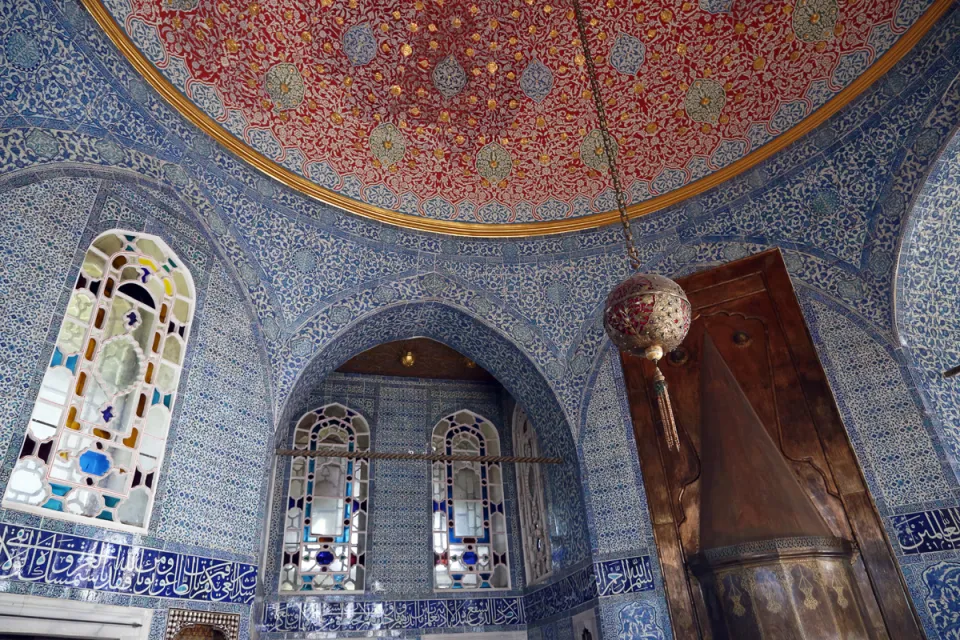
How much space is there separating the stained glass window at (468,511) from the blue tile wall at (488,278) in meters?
0.91

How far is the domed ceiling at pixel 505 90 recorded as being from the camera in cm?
466

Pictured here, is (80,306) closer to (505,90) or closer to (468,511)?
(505,90)

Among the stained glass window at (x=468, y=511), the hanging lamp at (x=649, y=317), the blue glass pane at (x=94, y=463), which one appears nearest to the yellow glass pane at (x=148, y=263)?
the blue glass pane at (x=94, y=463)

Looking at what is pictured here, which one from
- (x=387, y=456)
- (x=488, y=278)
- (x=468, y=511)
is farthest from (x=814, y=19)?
(x=468, y=511)

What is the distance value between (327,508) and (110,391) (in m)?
2.74

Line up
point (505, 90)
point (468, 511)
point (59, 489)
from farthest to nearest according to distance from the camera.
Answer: point (468, 511) < point (505, 90) < point (59, 489)

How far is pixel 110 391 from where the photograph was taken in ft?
11.8

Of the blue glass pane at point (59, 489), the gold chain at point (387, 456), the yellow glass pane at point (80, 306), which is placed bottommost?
the blue glass pane at point (59, 489)

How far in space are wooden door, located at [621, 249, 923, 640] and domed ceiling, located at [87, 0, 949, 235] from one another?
3.46ft

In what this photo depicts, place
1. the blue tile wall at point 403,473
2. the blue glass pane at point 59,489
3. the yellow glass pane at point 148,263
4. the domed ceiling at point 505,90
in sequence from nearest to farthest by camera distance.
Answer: the blue glass pane at point 59,489, the yellow glass pane at point 148,263, the domed ceiling at point 505,90, the blue tile wall at point 403,473

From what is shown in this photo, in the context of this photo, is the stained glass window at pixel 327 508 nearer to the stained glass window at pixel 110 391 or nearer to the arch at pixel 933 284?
the stained glass window at pixel 110 391

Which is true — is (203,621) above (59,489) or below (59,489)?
below

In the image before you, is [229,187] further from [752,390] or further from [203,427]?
[752,390]

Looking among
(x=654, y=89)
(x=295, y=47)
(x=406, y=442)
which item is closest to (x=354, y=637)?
(x=406, y=442)
